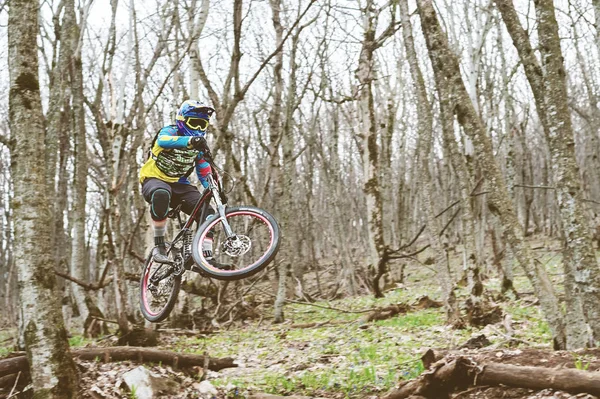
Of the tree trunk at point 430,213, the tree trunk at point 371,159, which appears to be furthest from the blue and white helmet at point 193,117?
the tree trunk at point 371,159

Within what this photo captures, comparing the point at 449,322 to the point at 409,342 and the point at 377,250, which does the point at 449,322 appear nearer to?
the point at 409,342

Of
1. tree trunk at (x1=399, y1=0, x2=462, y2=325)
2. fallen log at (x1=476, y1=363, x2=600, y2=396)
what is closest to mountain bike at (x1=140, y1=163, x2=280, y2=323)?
fallen log at (x1=476, y1=363, x2=600, y2=396)

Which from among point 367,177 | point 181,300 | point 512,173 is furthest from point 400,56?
point 181,300

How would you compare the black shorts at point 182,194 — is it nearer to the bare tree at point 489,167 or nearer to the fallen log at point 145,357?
the fallen log at point 145,357

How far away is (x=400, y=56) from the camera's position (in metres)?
19.1

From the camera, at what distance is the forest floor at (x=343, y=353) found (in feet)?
18.1

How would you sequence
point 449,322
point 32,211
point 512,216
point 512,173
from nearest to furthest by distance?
point 32,211 < point 512,216 < point 449,322 < point 512,173

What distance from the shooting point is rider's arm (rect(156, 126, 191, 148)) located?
519 cm

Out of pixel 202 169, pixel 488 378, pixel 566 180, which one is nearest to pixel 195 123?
pixel 202 169

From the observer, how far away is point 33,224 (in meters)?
4.61

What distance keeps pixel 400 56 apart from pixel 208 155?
50.2ft

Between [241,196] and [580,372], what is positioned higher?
[241,196]

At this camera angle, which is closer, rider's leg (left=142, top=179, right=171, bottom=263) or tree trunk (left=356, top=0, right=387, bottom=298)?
rider's leg (left=142, top=179, right=171, bottom=263)

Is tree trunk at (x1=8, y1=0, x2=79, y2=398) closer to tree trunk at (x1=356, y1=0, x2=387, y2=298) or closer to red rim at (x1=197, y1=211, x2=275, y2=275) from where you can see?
red rim at (x1=197, y1=211, x2=275, y2=275)
